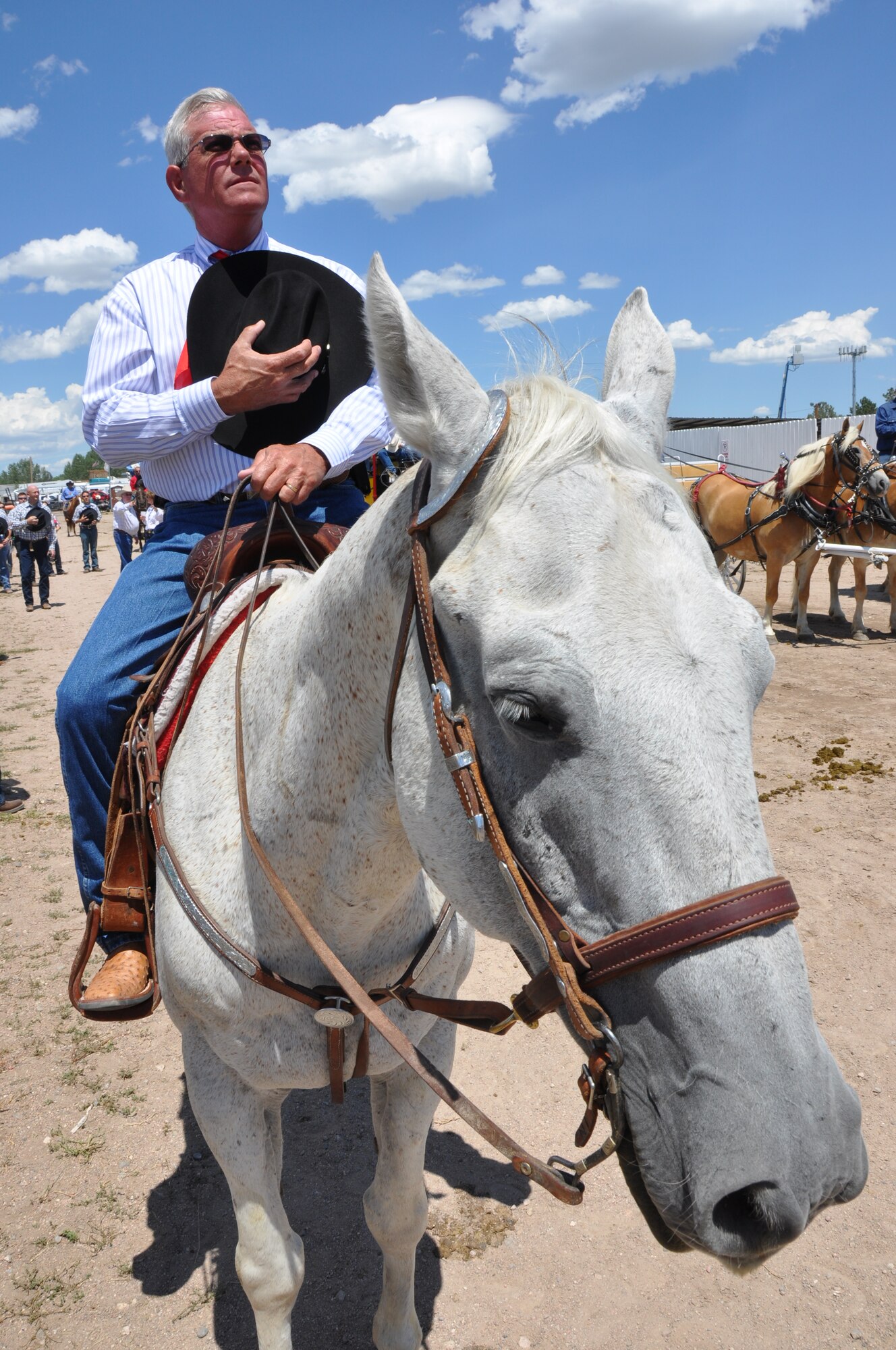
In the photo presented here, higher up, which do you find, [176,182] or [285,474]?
[176,182]

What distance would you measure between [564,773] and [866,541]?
1241 cm

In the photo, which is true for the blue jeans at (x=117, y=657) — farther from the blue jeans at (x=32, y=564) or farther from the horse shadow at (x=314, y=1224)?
the blue jeans at (x=32, y=564)

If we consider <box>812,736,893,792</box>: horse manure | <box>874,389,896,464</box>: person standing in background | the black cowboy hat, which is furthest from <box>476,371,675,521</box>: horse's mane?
<box>874,389,896,464</box>: person standing in background

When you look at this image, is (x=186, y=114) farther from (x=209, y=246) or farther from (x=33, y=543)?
(x=33, y=543)

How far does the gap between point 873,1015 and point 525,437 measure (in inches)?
147

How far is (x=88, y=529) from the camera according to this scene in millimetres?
22453

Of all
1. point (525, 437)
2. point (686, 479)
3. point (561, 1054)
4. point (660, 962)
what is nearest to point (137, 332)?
point (525, 437)

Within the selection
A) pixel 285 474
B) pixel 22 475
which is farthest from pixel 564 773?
pixel 22 475

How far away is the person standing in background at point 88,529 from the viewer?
22156 millimetres

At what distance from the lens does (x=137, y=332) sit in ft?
8.31

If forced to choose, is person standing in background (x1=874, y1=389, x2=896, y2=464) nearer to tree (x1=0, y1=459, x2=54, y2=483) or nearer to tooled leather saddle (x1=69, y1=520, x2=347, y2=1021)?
tooled leather saddle (x1=69, y1=520, x2=347, y2=1021)

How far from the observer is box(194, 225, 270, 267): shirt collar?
2.75 metres

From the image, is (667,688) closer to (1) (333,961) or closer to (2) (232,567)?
(1) (333,961)

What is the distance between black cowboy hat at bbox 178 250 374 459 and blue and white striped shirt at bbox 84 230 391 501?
0.23 feet
